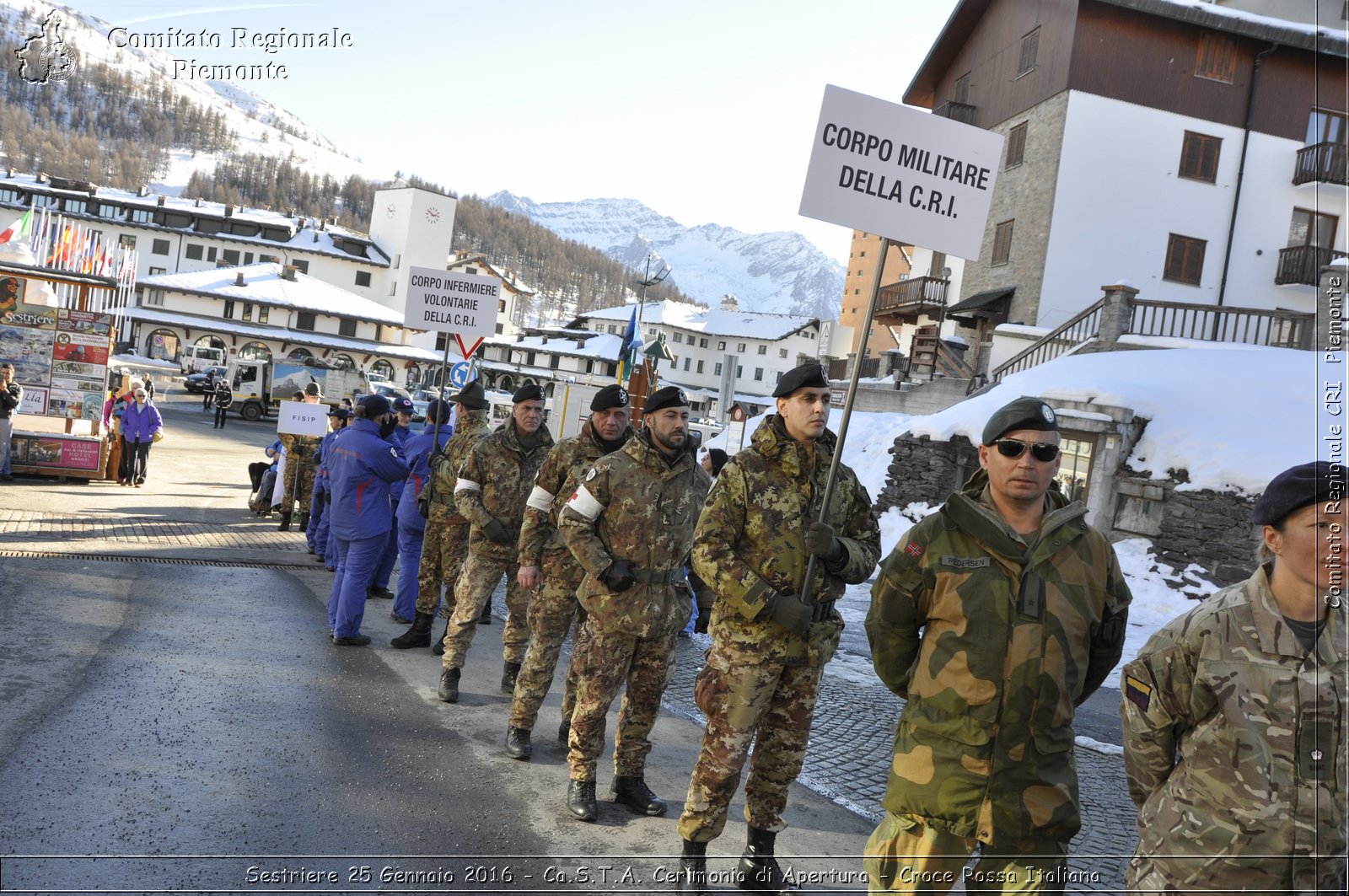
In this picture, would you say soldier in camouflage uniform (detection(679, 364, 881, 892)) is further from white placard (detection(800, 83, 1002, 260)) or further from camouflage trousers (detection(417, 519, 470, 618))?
camouflage trousers (detection(417, 519, 470, 618))

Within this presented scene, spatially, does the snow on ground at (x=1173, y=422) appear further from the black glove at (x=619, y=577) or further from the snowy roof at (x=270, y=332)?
the snowy roof at (x=270, y=332)

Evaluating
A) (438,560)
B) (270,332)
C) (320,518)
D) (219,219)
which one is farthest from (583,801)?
(219,219)

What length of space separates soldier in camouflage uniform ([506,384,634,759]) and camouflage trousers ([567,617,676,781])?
76 centimetres

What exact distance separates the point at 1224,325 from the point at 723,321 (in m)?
75.4

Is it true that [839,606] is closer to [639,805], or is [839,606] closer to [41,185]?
[639,805]

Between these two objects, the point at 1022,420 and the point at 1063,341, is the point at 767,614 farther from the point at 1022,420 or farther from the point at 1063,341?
the point at 1063,341

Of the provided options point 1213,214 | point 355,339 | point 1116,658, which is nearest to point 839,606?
point 1116,658

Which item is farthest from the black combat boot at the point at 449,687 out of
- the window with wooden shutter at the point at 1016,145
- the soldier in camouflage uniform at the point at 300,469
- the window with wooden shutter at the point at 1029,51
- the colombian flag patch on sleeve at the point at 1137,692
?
the window with wooden shutter at the point at 1029,51

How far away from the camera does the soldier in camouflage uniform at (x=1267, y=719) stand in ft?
8.34

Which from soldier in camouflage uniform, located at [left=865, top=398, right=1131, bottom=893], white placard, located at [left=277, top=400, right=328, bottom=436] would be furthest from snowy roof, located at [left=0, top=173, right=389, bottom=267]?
soldier in camouflage uniform, located at [left=865, top=398, right=1131, bottom=893]

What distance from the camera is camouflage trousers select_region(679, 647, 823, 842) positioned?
420 cm

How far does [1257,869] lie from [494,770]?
3.90 meters

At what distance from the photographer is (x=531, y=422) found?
7531 millimetres

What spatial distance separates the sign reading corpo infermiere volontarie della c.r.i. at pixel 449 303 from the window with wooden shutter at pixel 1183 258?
25.7 m
